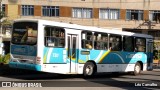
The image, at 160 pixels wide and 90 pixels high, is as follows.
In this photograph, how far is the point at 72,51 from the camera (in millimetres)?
22469

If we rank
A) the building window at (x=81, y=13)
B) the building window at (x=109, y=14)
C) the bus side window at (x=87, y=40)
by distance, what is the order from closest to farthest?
the bus side window at (x=87, y=40) → the building window at (x=81, y=13) → the building window at (x=109, y=14)

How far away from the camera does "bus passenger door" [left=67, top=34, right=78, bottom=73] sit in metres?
22.2

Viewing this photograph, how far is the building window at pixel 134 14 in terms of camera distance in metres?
69.3

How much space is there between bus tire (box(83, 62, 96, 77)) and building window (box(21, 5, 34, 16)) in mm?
44650

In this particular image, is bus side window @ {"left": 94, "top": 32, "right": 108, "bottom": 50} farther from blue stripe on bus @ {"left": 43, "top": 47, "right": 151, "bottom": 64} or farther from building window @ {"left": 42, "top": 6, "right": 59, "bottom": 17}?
building window @ {"left": 42, "top": 6, "right": 59, "bottom": 17}

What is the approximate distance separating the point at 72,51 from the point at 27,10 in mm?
46229

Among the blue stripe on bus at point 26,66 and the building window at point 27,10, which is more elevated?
the building window at point 27,10

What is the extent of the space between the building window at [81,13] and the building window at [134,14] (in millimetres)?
6296

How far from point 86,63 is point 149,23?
1867 inches

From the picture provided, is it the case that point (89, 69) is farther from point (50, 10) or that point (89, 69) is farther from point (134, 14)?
point (134, 14)

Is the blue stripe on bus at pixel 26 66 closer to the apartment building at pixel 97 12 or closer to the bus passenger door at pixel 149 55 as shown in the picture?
the bus passenger door at pixel 149 55

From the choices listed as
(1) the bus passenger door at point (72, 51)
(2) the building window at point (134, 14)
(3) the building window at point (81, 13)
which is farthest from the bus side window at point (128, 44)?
(2) the building window at point (134, 14)

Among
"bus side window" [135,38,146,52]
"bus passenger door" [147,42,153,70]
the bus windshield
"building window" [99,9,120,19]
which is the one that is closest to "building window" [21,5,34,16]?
"building window" [99,9,120,19]

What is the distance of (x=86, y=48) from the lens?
23.5m
